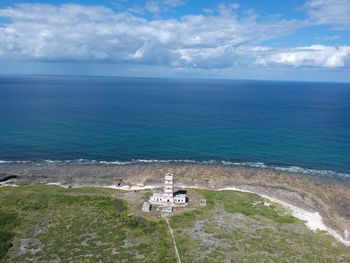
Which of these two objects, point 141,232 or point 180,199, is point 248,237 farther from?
point 141,232

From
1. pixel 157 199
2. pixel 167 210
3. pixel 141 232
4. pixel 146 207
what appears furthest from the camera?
pixel 157 199

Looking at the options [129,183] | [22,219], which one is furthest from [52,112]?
[22,219]

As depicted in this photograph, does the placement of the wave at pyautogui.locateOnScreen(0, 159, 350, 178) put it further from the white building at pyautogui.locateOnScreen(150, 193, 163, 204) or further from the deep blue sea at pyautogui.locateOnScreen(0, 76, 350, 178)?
the white building at pyautogui.locateOnScreen(150, 193, 163, 204)

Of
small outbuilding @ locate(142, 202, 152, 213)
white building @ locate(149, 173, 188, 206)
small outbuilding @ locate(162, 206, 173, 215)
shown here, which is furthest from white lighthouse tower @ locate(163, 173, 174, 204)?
small outbuilding @ locate(142, 202, 152, 213)

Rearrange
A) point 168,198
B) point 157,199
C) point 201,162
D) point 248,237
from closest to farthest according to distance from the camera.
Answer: point 248,237, point 168,198, point 157,199, point 201,162

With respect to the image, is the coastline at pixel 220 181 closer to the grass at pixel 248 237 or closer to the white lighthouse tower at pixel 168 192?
the grass at pixel 248 237

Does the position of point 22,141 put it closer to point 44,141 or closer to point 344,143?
point 44,141

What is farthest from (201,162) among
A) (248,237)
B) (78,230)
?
(78,230)
